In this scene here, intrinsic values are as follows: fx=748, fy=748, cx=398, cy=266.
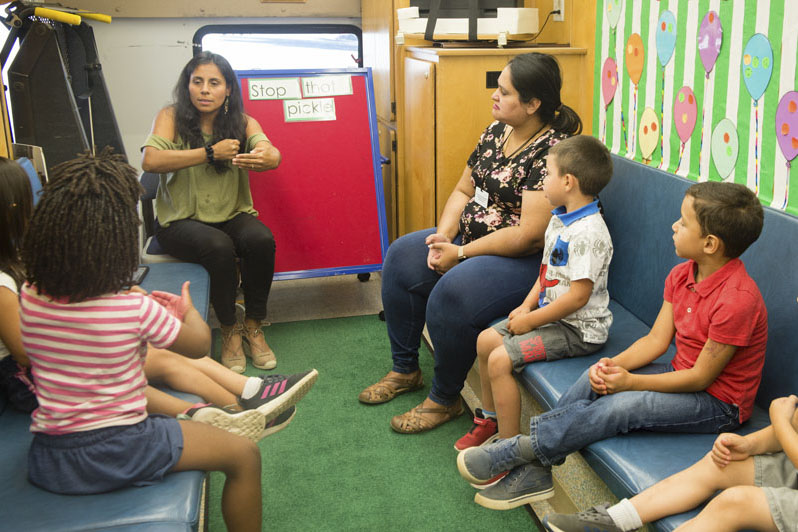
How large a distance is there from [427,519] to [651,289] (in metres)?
1.03

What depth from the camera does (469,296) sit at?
2562 millimetres

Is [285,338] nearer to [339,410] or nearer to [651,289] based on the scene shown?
[339,410]

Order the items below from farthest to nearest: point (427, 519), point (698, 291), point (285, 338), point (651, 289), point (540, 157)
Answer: point (285, 338) → point (540, 157) → point (651, 289) → point (427, 519) → point (698, 291)

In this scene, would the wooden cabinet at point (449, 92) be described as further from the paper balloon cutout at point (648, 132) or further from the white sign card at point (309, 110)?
the paper balloon cutout at point (648, 132)

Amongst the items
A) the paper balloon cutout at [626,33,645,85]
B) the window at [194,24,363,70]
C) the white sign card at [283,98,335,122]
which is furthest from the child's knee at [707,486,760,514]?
the window at [194,24,363,70]

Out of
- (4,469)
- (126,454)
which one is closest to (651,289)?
(126,454)

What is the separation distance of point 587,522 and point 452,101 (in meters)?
2.05

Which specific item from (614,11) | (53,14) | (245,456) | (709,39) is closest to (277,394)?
(245,456)

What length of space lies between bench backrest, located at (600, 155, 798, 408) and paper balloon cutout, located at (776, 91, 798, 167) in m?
0.18

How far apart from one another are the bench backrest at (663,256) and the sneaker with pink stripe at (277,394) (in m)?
1.14

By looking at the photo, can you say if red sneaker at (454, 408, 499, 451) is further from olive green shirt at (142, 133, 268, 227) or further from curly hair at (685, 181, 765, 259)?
olive green shirt at (142, 133, 268, 227)

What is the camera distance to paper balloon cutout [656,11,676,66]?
2566 millimetres

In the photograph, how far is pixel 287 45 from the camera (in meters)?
4.70

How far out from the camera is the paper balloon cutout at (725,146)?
7.47ft
